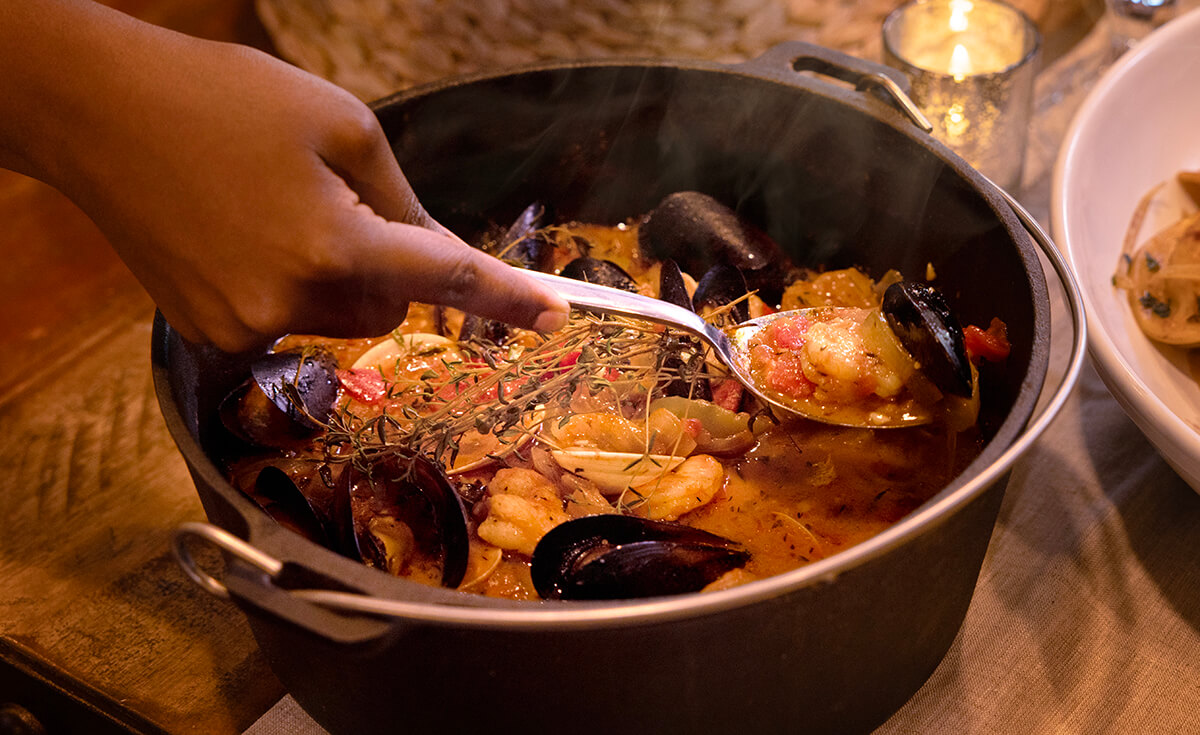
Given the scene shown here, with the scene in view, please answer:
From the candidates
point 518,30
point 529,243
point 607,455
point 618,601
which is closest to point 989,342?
point 607,455

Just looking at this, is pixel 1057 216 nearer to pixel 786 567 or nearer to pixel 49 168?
pixel 786 567

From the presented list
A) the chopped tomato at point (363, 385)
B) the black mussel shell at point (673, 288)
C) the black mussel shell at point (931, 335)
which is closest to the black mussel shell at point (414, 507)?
the chopped tomato at point (363, 385)

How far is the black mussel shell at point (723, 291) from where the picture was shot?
6.66 feet

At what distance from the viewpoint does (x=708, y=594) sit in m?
1.05

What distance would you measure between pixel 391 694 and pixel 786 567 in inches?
27.8

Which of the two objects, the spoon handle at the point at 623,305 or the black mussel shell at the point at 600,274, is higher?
the spoon handle at the point at 623,305

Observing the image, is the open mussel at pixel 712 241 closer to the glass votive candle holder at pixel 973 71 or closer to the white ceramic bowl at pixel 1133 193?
the white ceramic bowl at pixel 1133 193

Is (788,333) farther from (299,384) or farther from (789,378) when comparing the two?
(299,384)

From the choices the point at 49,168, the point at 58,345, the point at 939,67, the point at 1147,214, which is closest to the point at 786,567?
the point at 49,168

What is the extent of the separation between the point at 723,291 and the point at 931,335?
591 millimetres

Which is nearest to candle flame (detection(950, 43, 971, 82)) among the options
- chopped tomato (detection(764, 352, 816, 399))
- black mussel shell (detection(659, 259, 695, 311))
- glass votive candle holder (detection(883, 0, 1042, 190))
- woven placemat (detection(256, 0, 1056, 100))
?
glass votive candle holder (detection(883, 0, 1042, 190))

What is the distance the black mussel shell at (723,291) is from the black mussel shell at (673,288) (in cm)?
4

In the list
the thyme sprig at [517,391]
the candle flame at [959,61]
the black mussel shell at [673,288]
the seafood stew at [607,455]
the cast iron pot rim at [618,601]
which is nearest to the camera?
the cast iron pot rim at [618,601]

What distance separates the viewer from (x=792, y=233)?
238 cm
